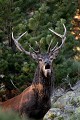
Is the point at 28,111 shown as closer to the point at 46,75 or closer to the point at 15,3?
the point at 46,75

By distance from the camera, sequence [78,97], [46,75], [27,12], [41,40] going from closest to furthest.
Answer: [46,75]
[41,40]
[78,97]
[27,12]

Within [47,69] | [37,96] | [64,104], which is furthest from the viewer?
[64,104]

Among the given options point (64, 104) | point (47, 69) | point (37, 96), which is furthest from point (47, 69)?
point (64, 104)

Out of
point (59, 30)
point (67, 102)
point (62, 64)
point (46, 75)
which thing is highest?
point (46, 75)

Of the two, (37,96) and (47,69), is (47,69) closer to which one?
(47,69)

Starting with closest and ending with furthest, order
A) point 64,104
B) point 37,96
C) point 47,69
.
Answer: point 47,69
point 37,96
point 64,104

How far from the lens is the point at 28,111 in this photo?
727cm

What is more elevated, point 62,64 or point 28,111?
point 28,111

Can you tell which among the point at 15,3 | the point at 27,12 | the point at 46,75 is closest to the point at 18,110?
the point at 46,75

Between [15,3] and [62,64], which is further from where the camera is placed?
[15,3]

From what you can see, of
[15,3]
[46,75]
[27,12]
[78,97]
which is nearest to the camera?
[46,75]

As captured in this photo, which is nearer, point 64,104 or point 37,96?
point 37,96

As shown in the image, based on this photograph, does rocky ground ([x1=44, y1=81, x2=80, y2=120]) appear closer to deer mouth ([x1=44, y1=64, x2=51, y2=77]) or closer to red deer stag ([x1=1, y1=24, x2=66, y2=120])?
red deer stag ([x1=1, y1=24, x2=66, y2=120])

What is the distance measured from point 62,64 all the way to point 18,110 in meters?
2.93
